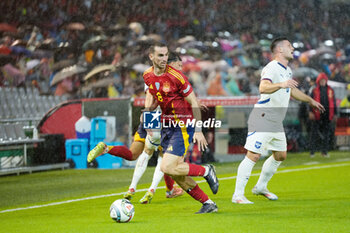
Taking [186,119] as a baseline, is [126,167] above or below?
below

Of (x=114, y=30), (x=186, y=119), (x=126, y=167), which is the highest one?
(x=114, y=30)

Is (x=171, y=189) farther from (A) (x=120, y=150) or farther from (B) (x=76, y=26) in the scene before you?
(B) (x=76, y=26)

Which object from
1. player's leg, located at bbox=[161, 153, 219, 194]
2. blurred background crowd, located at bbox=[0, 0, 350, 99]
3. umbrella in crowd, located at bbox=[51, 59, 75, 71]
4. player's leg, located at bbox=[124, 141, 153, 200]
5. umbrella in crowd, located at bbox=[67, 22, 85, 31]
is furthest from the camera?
umbrella in crowd, located at bbox=[67, 22, 85, 31]

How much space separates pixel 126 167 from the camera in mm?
11562

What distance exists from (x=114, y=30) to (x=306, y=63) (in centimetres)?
646

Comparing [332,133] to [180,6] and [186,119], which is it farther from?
[180,6]

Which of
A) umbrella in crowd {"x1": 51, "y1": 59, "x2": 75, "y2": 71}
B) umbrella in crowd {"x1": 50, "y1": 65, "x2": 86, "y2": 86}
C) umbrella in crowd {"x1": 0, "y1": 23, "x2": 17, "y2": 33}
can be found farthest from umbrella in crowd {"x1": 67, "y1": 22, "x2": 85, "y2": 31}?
umbrella in crowd {"x1": 50, "y1": 65, "x2": 86, "y2": 86}

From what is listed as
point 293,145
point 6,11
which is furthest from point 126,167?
point 6,11

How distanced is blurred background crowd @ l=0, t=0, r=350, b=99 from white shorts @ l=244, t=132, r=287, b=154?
9757 mm

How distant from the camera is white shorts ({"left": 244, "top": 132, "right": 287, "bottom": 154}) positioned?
6199 mm

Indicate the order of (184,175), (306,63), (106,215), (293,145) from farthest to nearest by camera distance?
(306,63), (293,145), (106,215), (184,175)

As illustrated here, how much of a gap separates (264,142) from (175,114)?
120cm

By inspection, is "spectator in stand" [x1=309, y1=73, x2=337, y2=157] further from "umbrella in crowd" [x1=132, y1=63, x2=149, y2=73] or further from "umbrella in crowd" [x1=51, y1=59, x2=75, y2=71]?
"umbrella in crowd" [x1=51, y1=59, x2=75, y2=71]

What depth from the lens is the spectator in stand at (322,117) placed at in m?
12.7
